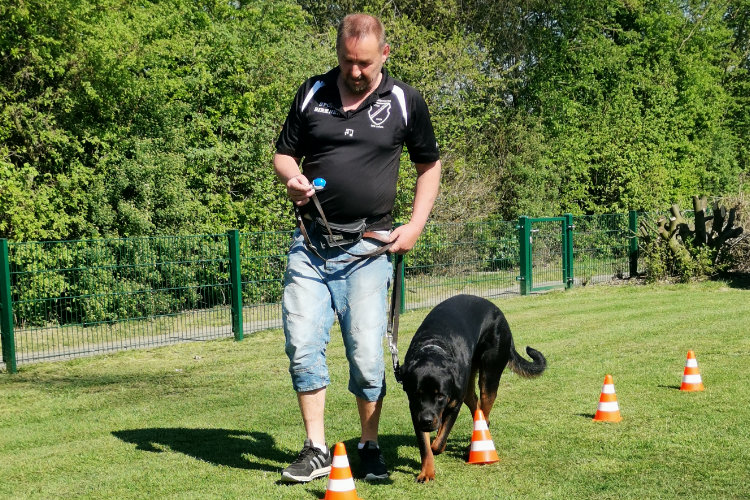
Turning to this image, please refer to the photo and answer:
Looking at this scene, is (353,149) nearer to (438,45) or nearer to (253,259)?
(253,259)

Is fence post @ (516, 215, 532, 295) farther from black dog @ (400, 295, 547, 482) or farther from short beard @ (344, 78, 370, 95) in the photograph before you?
short beard @ (344, 78, 370, 95)

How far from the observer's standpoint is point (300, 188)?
436 cm

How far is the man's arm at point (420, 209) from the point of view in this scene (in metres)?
4.67

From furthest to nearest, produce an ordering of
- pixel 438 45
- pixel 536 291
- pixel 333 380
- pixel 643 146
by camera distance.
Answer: pixel 643 146
pixel 438 45
pixel 536 291
pixel 333 380

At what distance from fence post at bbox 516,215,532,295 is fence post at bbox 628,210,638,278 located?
9.88 feet

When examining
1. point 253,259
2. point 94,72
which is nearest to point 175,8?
point 94,72

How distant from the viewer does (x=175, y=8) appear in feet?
51.5

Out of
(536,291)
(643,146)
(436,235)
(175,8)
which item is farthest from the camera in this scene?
(643,146)

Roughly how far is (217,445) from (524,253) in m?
11.5

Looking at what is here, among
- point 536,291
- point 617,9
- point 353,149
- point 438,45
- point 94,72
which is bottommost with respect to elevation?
point 536,291

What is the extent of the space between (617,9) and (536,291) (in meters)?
15.1

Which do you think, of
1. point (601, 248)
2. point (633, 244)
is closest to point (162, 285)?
point (601, 248)

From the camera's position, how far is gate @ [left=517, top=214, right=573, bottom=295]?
1628 centimetres

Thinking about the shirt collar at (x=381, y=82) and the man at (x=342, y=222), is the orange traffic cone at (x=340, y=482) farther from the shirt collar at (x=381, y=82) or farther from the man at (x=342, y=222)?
the shirt collar at (x=381, y=82)
